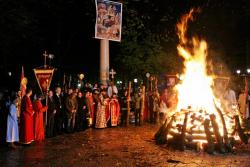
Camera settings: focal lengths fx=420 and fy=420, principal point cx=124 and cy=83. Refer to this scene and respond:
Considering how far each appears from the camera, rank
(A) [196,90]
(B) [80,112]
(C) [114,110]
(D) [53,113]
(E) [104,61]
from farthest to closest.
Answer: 1. (E) [104,61]
2. (C) [114,110]
3. (B) [80,112]
4. (D) [53,113]
5. (A) [196,90]

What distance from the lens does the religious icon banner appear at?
18500 millimetres

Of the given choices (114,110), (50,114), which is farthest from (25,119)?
(114,110)

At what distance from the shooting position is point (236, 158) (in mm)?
11695

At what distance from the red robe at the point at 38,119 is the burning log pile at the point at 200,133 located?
13.4 feet

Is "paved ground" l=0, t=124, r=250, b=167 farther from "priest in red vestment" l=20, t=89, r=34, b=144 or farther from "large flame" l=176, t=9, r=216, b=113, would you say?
"large flame" l=176, t=9, r=216, b=113

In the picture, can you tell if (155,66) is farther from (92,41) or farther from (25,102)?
(25,102)

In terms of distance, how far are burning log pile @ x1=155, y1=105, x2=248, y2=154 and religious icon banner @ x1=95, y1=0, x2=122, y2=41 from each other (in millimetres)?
6225

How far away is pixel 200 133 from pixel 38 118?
5.53m

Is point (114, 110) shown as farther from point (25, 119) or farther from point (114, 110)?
point (25, 119)

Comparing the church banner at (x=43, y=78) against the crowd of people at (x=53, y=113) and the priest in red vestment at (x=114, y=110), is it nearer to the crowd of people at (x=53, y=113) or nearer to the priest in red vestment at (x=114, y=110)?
the crowd of people at (x=53, y=113)

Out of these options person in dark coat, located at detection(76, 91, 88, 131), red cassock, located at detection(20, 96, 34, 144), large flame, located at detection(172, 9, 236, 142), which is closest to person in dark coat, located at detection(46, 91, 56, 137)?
person in dark coat, located at detection(76, 91, 88, 131)

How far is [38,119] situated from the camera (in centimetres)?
1451

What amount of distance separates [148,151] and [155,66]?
19801mm

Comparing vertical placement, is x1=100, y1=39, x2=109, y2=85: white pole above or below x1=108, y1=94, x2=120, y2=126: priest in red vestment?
above
